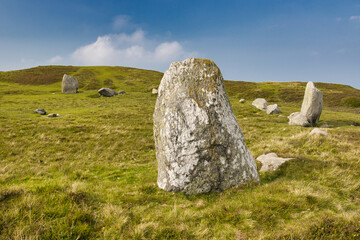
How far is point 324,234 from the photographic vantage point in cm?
406

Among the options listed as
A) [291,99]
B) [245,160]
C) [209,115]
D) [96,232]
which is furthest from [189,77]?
[291,99]

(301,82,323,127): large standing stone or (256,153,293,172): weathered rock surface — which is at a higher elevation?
(301,82,323,127): large standing stone

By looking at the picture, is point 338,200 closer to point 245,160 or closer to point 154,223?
point 245,160

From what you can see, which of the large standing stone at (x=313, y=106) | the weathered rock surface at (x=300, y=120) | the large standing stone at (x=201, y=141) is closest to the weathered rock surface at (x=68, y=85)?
the weathered rock surface at (x=300, y=120)

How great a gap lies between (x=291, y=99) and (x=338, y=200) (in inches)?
2252

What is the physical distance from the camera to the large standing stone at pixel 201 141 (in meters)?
7.00

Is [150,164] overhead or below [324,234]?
below

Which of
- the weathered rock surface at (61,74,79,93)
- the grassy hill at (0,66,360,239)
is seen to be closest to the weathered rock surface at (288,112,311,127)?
the grassy hill at (0,66,360,239)

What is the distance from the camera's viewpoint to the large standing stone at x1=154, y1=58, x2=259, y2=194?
23.0 feet

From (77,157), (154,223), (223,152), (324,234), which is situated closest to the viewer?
(324,234)

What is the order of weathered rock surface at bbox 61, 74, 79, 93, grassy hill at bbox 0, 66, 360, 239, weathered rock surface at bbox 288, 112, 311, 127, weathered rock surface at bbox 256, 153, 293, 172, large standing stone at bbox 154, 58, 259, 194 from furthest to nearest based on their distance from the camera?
1. weathered rock surface at bbox 61, 74, 79, 93
2. weathered rock surface at bbox 288, 112, 311, 127
3. weathered rock surface at bbox 256, 153, 293, 172
4. large standing stone at bbox 154, 58, 259, 194
5. grassy hill at bbox 0, 66, 360, 239

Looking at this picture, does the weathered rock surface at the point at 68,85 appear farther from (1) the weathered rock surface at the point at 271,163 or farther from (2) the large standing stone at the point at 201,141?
(1) the weathered rock surface at the point at 271,163

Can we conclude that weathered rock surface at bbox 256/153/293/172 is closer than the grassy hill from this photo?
No

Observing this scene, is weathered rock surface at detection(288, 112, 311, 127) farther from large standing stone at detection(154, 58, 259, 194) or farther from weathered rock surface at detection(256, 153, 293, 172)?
large standing stone at detection(154, 58, 259, 194)
